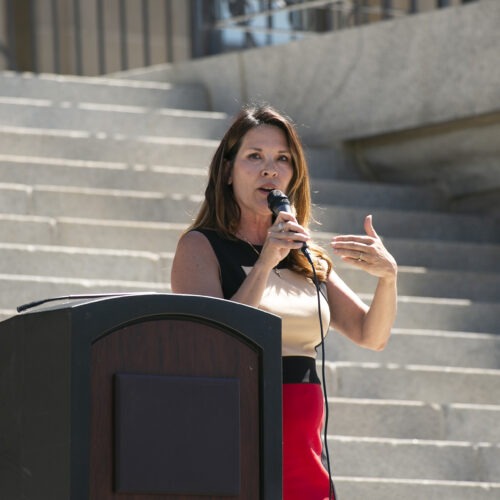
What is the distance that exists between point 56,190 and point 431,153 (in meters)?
2.39

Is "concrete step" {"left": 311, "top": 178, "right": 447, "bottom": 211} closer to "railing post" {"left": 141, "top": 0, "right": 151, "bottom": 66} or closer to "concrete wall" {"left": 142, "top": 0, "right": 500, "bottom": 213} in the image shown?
"concrete wall" {"left": 142, "top": 0, "right": 500, "bottom": 213}

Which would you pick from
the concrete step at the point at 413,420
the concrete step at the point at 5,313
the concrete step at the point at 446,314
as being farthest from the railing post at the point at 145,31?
the concrete step at the point at 413,420

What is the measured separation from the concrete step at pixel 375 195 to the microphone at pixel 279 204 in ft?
14.1

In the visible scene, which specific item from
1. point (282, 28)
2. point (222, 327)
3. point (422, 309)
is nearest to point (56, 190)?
point (422, 309)

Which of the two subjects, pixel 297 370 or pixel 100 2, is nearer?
pixel 297 370

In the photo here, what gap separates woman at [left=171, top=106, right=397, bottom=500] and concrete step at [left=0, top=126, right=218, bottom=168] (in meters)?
3.99

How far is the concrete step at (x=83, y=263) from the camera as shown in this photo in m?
6.53

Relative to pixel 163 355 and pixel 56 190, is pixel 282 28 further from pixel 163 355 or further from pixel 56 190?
pixel 163 355

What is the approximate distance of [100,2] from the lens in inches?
457

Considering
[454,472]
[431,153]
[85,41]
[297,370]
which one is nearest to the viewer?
[297,370]

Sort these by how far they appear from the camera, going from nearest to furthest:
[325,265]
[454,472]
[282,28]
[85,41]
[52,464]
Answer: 1. [52,464]
2. [325,265]
3. [454,472]
4. [282,28]
5. [85,41]

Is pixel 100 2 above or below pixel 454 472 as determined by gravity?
above

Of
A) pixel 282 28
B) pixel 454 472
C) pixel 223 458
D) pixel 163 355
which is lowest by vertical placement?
pixel 454 472

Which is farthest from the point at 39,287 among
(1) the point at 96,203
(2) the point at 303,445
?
(2) the point at 303,445
